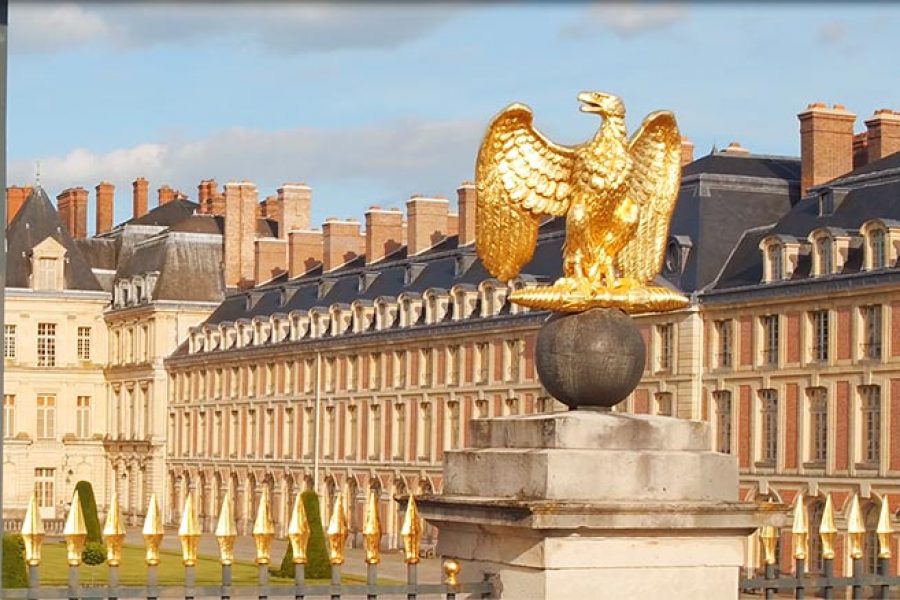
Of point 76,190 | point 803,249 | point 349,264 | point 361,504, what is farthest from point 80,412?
point 803,249

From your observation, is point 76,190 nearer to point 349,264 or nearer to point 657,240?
point 349,264

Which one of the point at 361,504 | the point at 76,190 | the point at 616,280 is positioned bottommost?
the point at 361,504

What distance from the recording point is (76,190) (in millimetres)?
96000

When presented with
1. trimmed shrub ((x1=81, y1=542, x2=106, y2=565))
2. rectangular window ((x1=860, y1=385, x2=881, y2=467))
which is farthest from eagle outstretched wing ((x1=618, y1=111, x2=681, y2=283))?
trimmed shrub ((x1=81, y1=542, x2=106, y2=565))

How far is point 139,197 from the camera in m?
98.6

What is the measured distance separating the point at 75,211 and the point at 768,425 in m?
51.9

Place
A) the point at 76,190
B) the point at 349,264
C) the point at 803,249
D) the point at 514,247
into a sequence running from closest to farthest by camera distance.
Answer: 1. the point at 514,247
2. the point at 803,249
3. the point at 349,264
4. the point at 76,190

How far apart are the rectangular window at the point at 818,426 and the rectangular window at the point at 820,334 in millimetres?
740

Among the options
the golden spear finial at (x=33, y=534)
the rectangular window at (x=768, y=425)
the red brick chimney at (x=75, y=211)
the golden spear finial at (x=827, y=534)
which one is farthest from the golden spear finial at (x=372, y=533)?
the red brick chimney at (x=75, y=211)

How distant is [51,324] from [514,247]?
257 ft

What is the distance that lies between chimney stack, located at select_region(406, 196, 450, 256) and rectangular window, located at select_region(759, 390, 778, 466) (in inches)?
875

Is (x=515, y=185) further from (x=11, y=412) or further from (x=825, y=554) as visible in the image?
(x=11, y=412)

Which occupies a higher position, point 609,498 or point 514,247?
point 514,247

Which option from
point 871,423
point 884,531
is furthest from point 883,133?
point 884,531
